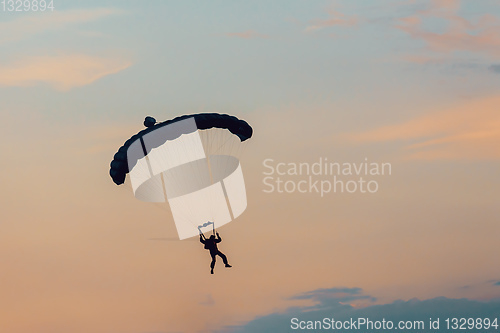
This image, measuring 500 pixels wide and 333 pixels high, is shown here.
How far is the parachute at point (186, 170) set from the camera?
46.6m

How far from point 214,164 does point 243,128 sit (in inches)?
96.7

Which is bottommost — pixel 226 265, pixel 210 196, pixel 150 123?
pixel 226 265

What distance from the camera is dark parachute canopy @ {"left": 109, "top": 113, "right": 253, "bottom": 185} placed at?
154 feet

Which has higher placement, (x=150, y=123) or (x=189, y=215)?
(x=150, y=123)

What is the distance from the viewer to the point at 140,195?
50750 mm

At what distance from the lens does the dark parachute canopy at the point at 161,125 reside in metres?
46.8

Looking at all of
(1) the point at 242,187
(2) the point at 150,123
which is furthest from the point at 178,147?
(1) the point at 242,187

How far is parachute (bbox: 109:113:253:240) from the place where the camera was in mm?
46594

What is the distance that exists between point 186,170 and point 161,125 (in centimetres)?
394

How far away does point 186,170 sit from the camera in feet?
164

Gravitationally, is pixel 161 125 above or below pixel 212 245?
above

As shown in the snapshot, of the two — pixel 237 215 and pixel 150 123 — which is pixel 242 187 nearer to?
pixel 237 215

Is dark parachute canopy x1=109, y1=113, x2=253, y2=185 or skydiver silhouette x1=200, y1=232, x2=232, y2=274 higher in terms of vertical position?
dark parachute canopy x1=109, y1=113, x2=253, y2=185

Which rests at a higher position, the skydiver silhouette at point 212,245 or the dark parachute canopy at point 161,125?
the dark parachute canopy at point 161,125
